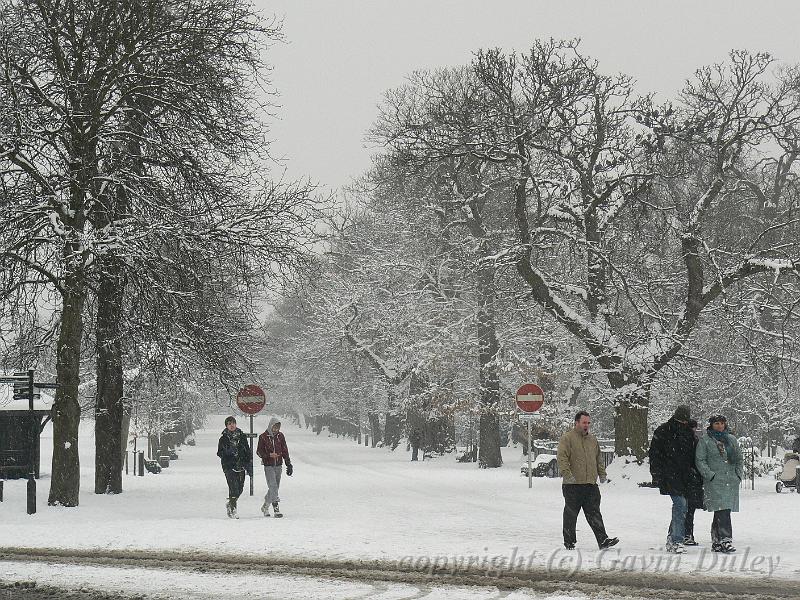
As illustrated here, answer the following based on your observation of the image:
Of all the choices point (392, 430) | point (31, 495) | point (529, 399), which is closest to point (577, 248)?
point (529, 399)

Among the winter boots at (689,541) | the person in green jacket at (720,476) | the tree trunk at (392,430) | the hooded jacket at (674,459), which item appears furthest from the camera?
the tree trunk at (392,430)

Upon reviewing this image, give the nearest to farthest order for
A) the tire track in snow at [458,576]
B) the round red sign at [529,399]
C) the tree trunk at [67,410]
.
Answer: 1. the tire track in snow at [458,576]
2. the tree trunk at [67,410]
3. the round red sign at [529,399]

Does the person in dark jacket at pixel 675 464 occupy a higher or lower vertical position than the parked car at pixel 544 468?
higher

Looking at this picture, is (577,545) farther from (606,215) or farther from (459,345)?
(459,345)

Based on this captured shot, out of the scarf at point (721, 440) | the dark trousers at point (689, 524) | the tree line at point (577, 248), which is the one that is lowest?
the dark trousers at point (689, 524)

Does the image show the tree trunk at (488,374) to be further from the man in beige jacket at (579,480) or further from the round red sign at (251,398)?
the man in beige jacket at (579,480)

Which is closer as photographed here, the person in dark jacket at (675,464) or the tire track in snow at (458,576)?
the tire track in snow at (458,576)

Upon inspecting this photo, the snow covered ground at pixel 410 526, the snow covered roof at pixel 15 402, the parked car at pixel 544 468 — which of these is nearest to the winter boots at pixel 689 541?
the snow covered ground at pixel 410 526

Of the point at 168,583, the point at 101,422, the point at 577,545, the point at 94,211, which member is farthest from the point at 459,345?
the point at 168,583

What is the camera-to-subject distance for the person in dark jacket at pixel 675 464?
44.9ft

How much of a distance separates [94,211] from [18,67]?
2882mm

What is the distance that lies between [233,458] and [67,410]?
399cm

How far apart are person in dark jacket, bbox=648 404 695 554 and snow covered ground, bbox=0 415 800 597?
14.6 inches

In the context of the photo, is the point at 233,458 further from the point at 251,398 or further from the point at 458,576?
the point at 458,576
